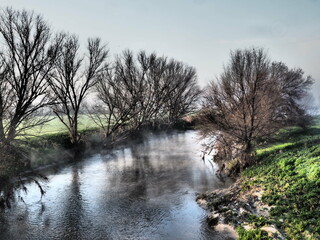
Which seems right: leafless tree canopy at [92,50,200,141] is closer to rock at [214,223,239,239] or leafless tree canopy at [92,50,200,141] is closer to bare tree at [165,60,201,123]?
bare tree at [165,60,201,123]

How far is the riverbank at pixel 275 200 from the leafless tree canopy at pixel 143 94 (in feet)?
80.7

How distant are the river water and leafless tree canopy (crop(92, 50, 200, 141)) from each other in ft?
47.3

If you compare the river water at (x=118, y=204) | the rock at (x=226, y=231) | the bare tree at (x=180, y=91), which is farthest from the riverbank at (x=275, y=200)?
the bare tree at (x=180, y=91)

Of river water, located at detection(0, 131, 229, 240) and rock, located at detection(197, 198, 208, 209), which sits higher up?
river water, located at detection(0, 131, 229, 240)

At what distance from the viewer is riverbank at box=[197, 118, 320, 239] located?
1082 cm

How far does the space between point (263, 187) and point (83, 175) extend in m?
15.7

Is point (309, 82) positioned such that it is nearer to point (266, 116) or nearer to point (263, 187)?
point (266, 116)

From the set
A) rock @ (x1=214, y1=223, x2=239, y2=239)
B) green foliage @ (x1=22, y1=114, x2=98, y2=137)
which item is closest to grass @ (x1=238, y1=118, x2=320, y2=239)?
rock @ (x1=214, y1=223, x2=239, y2=239)

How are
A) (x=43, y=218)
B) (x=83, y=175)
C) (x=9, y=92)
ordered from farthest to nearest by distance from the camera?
(x=83, y=175) → (x=9, y=92) → (x=43, y=218)

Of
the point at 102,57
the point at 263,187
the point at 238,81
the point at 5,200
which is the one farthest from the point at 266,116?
the point at 102,57

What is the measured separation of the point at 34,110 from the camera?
24938 mm

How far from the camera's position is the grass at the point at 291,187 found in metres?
10.6

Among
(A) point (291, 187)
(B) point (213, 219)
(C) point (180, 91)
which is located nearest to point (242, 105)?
(A) point (291, 187)

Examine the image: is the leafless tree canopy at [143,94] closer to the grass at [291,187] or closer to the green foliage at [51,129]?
the green foliage at [51,129]
